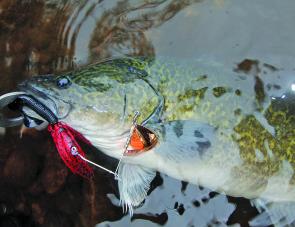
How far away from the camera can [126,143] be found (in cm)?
367

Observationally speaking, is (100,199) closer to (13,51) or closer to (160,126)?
(160,126)

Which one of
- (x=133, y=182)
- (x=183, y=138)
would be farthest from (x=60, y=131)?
(x=183, y=138)

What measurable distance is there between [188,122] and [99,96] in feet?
2.63

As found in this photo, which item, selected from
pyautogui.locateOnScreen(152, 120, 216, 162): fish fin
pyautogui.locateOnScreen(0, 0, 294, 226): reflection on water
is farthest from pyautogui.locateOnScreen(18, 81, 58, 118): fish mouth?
pyautogui.locateOnScreen(0, 0, 294, 226): reflection on water

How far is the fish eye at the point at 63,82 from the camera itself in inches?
137

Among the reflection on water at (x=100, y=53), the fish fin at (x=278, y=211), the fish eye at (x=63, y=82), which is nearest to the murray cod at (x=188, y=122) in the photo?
the fish eye at (x=63, y=82)

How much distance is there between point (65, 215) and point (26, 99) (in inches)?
61.7

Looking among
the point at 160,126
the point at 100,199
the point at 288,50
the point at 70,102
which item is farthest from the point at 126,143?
the point at 288,50

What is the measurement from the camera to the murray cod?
11.9 feet

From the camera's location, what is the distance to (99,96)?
142 inches

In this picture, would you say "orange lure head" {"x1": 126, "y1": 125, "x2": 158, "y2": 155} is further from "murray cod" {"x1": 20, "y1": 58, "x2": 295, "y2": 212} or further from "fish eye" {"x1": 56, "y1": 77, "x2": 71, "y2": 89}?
"fish eye" {"x1": 56, "y1": 77, "x2": 71, "y2": 89}

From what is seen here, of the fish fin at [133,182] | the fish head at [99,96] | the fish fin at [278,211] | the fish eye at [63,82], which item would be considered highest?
the fish eye at [63,82]

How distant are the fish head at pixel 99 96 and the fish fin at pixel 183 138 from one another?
8.7 inches

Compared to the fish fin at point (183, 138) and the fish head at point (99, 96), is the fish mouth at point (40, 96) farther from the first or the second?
the fish fin at point (183, 138)
